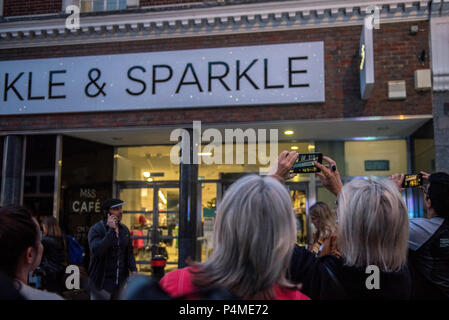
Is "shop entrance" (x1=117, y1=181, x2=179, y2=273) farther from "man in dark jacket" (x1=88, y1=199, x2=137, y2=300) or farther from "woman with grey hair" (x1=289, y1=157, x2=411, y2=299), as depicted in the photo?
"woman with grey hair" (x1=289, y1=157, x2=411, y2=299)

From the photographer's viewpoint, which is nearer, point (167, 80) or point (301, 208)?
point (167, 80)

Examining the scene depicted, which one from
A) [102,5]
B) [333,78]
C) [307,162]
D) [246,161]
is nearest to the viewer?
[307,162]

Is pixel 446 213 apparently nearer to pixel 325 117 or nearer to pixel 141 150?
pixel 325 117

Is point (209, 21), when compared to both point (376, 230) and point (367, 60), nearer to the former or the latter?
point (367, 60)

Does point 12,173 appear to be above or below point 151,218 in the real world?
above

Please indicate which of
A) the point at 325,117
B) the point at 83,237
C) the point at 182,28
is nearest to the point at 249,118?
the point at 325,117

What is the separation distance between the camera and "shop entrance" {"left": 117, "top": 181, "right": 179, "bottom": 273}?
1012 cm

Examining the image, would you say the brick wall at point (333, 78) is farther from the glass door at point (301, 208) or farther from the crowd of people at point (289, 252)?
the crowd of people at point (289, 252)

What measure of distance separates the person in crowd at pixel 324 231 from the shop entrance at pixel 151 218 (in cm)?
593

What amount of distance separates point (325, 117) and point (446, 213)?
513 centimetres

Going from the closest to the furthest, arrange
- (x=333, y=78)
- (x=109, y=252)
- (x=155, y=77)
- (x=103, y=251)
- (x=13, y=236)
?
(x=13, y=236)
(x=103, y=251)
(x=109, y=252)
(x=333, y=78)
(x=155, y=77)

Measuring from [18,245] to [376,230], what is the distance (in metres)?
1.66

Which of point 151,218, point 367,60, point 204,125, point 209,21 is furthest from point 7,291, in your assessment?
point 151,218

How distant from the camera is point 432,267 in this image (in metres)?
2.84
